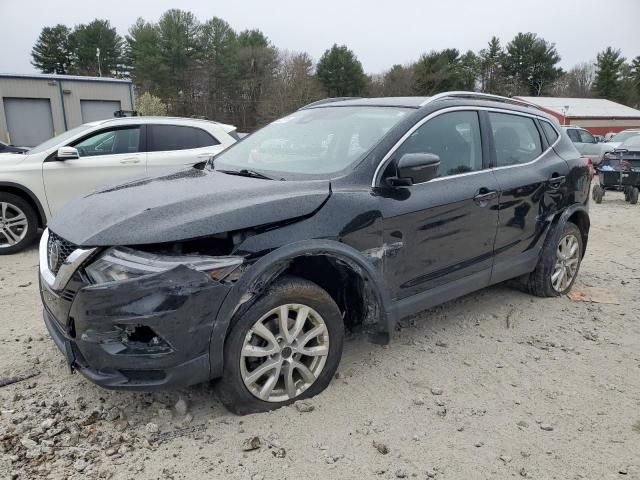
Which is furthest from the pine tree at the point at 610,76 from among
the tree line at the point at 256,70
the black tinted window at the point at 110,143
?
the black tinted window at the point at 110,143

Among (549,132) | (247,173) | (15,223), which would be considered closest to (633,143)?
(549,132)

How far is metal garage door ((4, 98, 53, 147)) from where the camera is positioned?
2098cm

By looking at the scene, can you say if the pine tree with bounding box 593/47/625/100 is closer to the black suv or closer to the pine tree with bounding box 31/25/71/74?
the pine tree with bounding box 31/25/71/74

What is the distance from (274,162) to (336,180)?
71cm

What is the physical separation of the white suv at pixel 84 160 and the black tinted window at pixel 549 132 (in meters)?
4.49

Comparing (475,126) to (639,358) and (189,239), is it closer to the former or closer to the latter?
(639,358)

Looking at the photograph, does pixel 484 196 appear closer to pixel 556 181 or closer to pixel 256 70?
pixel 556 181

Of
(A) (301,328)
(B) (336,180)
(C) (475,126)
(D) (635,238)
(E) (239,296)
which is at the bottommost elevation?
(D) (635,238)

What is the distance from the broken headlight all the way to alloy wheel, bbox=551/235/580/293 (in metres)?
3.51

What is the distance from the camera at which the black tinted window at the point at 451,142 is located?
3.50 metres

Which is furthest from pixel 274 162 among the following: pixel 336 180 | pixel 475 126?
pixel 475 126

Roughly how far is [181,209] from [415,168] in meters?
1.40

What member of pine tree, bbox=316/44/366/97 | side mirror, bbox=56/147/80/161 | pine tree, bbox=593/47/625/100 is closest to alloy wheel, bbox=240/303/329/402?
side mirror, bbox=56/147/80/161

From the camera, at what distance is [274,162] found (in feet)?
11.9
